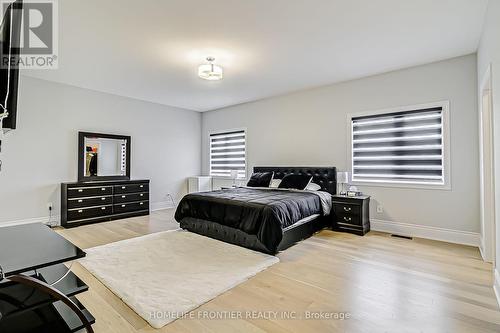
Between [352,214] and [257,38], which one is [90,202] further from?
[352,214]

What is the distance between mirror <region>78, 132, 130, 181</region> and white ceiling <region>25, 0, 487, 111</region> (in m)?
1.16

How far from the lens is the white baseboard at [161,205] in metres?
6.21

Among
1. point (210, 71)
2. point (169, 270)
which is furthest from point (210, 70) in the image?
point (169, 270)

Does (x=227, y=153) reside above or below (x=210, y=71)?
below

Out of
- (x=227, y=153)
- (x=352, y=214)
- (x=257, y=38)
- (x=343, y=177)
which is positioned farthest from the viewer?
(x=227, y=153)

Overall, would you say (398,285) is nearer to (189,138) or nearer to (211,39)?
(211,39)

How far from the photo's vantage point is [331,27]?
9.34 ft

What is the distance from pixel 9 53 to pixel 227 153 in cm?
551

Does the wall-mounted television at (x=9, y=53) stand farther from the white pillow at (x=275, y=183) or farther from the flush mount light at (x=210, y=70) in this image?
the white pillow at (x=275, y=183)

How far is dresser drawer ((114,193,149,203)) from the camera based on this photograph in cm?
518

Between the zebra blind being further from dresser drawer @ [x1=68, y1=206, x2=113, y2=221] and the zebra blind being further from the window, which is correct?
dresser drawer @ [x1=68, y1=206, x2=113, y2=221]

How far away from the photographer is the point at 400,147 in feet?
13.5

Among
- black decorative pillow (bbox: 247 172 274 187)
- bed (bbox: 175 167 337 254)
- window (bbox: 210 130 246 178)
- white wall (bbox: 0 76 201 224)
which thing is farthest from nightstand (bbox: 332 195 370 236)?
white wall (bbox: 0 76 201 224)

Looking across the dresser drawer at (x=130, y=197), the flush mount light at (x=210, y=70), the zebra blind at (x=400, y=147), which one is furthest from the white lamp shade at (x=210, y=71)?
the dresser drawer at (x=130, y=197)
